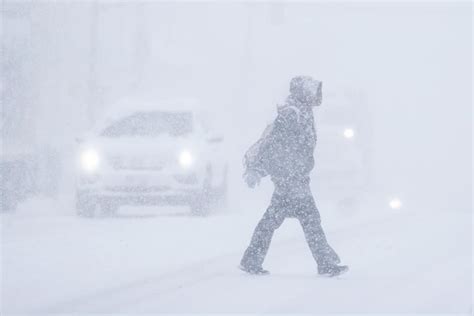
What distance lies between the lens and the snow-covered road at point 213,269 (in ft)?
27.6

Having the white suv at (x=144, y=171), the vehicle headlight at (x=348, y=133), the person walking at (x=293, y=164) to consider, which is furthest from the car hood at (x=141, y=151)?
the person walking at (x=293, y=164)

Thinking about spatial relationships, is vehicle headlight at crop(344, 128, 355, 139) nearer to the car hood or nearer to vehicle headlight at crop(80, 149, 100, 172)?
the car hood

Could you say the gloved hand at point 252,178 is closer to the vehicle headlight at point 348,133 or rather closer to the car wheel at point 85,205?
the car wheel at point 85,205

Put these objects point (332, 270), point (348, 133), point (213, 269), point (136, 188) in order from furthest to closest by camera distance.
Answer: point (348, 133)
point (136, 188)
point (213, 269)
point (332, 270)

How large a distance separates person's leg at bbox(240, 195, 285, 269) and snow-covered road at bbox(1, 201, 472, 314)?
0.62 feet

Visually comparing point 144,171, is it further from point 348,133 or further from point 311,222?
point 311,222

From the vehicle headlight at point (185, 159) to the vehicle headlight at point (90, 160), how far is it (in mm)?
1143

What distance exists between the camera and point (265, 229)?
948 centimetres

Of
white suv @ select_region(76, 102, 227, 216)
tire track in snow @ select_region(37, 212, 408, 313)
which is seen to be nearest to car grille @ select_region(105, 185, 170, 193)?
white suv @ select_region(76, 102, 227, 216)

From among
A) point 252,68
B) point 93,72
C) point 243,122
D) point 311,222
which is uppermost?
point 252,68

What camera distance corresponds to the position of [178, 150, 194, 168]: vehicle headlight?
15.6m

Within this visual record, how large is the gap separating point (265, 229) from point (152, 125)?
7.55 metres

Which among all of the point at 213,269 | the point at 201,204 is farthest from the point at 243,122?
the point at 213,269

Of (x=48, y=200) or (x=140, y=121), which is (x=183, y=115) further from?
(x=48, y=200)
